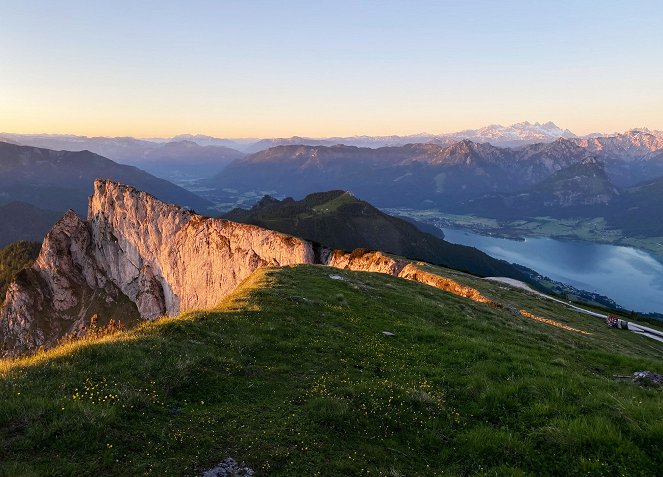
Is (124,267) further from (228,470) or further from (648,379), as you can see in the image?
(648,379)

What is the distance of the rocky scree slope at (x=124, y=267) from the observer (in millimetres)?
102125

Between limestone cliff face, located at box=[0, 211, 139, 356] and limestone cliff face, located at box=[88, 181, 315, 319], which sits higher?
limestone cliff face, located at box=[88, 181, 315, 319]

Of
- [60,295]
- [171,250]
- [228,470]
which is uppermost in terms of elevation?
[228,470]

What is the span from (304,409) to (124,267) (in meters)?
153

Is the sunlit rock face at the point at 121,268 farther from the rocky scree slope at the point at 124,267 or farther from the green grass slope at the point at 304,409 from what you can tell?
the green grass slope at the point at 304,409

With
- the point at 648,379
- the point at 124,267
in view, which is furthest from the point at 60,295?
the point at 648,379

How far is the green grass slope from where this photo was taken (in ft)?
28.7

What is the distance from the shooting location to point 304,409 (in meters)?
11.4

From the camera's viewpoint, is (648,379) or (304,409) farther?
(648,379)

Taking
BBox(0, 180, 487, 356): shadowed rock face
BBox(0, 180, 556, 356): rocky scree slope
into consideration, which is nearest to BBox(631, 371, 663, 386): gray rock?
BBox(0, 180, 487, 356): shadowed rock face

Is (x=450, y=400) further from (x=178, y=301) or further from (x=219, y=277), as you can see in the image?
(x=178, y=301)

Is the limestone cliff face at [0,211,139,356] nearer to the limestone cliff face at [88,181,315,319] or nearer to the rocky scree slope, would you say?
the rocky scree slope

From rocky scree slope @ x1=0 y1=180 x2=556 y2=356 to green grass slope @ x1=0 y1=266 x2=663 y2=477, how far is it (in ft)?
241

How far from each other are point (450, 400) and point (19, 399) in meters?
12.7
